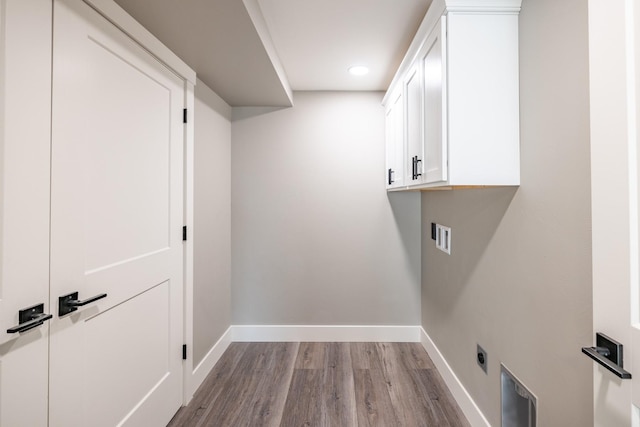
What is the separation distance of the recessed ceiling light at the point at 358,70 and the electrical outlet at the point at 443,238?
4.43 feet

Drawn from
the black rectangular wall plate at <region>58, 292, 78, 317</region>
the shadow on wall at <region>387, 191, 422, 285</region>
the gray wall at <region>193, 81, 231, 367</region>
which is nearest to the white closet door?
the black rectangular wall plate at <region>58, 292, 78, 317</region>

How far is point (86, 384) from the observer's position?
133 centimetres

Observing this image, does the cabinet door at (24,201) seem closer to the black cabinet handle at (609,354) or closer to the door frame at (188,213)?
the door frame at (188,213)

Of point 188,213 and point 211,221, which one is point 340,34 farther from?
point 211,221

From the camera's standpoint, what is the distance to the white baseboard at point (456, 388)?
6.02ft

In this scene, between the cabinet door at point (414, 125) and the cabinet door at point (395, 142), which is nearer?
the cabinet door at point (414, 125)

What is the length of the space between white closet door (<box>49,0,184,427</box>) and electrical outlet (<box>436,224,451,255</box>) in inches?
71.4

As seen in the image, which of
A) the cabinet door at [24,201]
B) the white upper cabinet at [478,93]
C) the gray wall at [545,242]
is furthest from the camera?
the white upper cabinet at [478,93]

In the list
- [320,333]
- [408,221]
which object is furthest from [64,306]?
[408,221]

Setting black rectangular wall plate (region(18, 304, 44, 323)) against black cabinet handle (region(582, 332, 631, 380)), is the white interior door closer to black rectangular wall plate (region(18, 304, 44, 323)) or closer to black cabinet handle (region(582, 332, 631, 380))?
black cabinet handle (region(582, 332, 631, 380))

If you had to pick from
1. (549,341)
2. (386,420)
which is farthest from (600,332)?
(386,420)

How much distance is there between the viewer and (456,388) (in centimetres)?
214

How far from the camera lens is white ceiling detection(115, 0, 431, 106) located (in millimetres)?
1564

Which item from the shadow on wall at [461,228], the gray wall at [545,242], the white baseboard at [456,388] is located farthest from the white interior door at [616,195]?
the white baseboard at [456,388]
